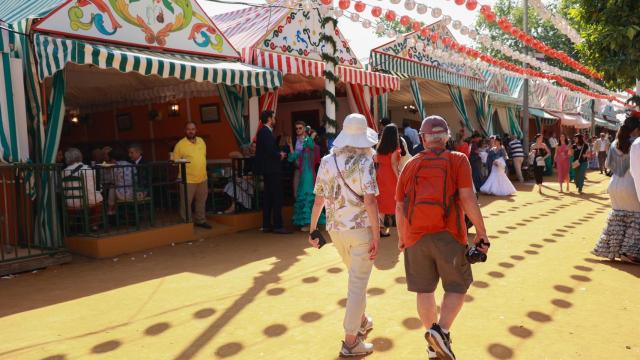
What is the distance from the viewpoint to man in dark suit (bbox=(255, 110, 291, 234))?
284 inches

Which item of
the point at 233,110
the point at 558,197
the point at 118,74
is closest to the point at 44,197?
the point at 233,110

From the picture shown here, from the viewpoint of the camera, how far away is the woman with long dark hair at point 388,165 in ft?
19.9

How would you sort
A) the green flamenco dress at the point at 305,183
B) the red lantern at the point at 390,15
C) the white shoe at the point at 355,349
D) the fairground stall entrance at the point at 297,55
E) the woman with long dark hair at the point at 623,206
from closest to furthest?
the white shoe at the point at 355,349
the woman with long dark hair at the point at 623,206
the green flamenco dress at the point at 305,183
the red lantern at the point at 390,15
the fairground stall entrance at the point at 297,55

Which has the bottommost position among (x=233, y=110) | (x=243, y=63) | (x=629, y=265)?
(x=629, y=265)

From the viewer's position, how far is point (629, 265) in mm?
5207

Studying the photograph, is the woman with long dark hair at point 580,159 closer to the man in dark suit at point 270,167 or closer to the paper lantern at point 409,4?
the paper lantern at point 409,4

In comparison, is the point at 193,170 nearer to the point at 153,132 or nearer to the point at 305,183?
the point at 305,183

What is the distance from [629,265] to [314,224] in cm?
399

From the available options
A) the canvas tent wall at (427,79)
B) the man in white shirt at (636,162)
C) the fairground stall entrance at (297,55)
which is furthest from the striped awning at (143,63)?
the man in white shirt at (636,162)

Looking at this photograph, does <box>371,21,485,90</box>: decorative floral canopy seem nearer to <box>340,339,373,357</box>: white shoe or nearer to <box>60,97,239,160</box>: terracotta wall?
<box>60,97,239,160</box>: terracotta wall

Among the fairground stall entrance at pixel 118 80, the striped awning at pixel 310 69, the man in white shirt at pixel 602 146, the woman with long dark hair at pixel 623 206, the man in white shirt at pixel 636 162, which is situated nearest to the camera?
the man in white shirt at pixel 636 162

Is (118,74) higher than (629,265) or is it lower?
higher

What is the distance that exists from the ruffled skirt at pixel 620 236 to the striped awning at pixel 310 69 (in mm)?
5742

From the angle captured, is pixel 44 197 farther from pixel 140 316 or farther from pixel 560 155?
pixel 560 155
